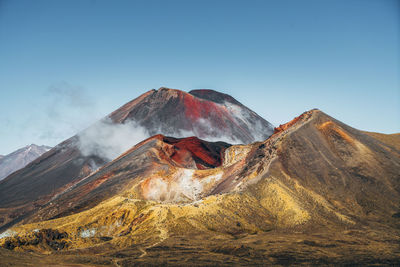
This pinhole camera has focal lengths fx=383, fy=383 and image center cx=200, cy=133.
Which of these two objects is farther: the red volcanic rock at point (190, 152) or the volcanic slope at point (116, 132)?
the red volcanic rock at point (190, 152)

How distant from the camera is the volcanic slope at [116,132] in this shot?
99.6 meters

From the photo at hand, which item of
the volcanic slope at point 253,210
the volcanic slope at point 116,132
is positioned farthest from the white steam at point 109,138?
the volcanic slope at point 253,210

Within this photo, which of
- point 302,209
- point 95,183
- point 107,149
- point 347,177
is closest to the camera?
point 302,209

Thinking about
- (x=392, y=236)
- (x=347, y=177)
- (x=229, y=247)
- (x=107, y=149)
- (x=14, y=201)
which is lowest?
(x=392, y=236)

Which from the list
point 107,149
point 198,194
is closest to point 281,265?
point 198,194

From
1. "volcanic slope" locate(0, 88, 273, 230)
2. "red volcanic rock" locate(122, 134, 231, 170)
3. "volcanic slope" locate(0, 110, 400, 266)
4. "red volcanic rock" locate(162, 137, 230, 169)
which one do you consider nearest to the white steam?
"volcanic slope" locate(0, 88, 273, 230)

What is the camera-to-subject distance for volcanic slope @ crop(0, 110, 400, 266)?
48.8m

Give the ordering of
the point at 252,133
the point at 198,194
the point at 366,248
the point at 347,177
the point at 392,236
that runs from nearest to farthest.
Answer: the point at 366,248, the point at 392,236, the point at 347,177, the point at 198,194, the point at 252,133

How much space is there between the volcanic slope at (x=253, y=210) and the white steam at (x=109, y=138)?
38448mm

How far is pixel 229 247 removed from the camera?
49.6 meters

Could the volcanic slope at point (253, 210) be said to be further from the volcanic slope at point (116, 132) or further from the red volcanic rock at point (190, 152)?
the volcanic slope at point (116, 132)

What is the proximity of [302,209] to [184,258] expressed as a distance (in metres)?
23.3

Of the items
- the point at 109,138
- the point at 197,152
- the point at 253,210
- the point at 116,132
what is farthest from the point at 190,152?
the point at 253,210

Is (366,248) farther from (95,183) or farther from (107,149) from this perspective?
(107,149)
